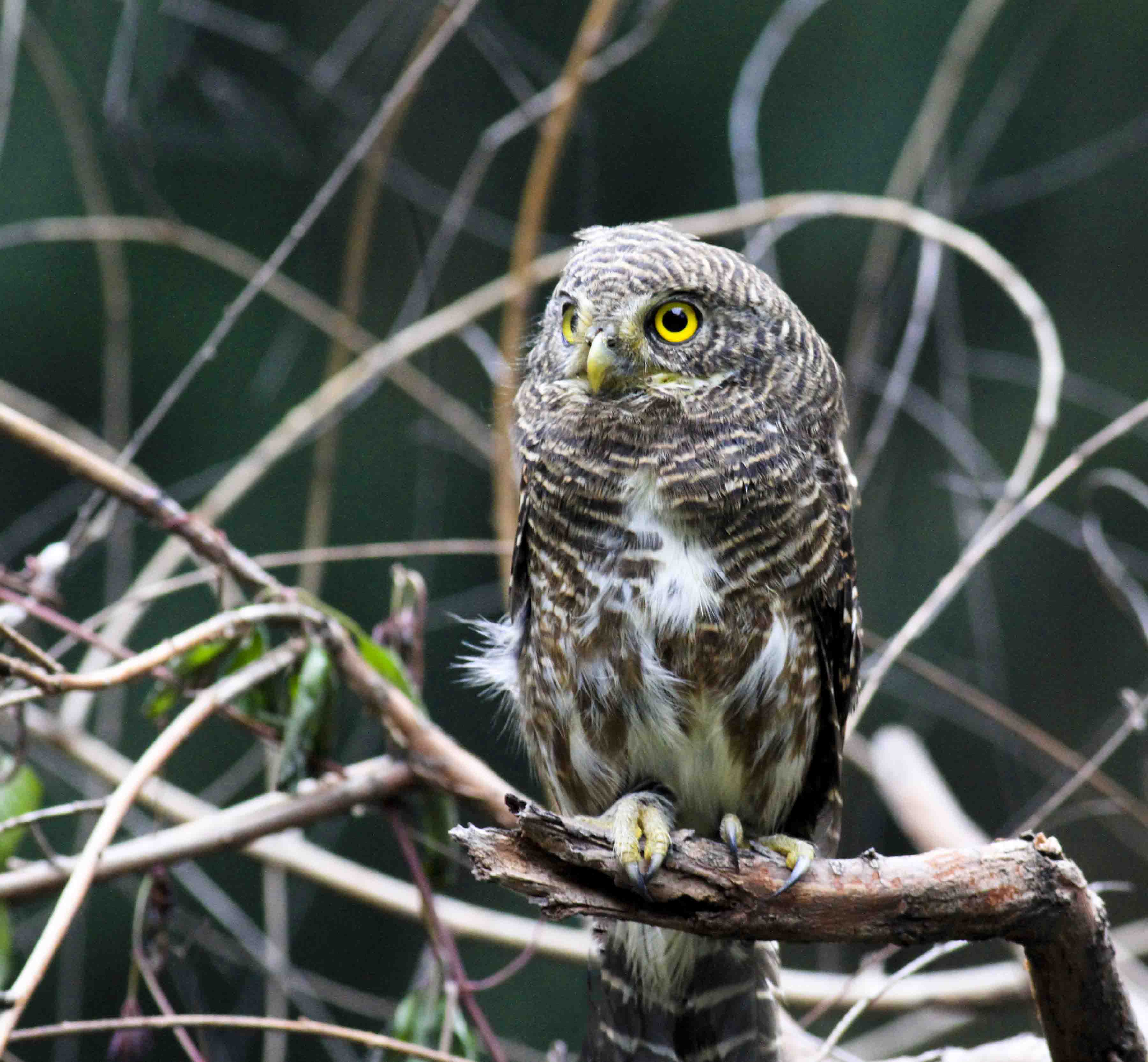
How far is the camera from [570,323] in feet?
7.48

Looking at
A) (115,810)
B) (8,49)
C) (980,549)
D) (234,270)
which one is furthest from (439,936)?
(8,49)

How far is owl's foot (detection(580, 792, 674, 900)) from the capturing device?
1.76 m

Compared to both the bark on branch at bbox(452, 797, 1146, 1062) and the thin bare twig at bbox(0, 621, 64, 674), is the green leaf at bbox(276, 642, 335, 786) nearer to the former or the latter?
the thin bare twig at bbox(0, 621, 64, 674)

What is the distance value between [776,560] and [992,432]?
4.07 m

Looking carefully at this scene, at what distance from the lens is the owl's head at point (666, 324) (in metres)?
2.17

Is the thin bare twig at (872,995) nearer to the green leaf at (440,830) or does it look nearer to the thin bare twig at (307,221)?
the green leaf at (440,830)

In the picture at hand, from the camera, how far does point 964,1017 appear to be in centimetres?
318


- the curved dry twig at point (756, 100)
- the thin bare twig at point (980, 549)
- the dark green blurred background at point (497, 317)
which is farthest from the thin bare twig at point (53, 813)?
the dark green blurred background at point (497, 317)

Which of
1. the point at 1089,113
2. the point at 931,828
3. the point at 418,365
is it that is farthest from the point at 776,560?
the point at 1089,113

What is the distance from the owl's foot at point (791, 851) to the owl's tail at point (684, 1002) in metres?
0.28

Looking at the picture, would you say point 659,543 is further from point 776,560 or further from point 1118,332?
point 1118,332

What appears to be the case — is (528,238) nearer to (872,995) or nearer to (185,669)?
(185,669)

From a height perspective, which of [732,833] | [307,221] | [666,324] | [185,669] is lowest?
[732,833]

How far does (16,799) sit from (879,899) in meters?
1.41
